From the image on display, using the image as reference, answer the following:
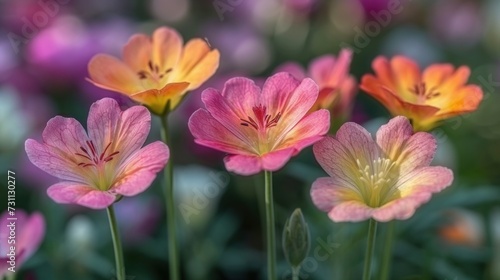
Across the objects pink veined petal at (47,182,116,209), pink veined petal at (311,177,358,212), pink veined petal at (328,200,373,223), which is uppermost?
pink veined petal at (311,177,358,212)

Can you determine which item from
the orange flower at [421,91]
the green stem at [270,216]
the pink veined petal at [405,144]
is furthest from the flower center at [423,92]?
the green stem at [270,216]

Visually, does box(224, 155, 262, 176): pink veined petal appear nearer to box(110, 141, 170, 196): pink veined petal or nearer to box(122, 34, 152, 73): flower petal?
box(110, 141, 170, 196): pink veined petal

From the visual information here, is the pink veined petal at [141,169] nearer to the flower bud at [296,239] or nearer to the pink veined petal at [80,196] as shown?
the pink veined petal at [80,196]

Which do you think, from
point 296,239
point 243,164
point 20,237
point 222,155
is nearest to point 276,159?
point 243,164

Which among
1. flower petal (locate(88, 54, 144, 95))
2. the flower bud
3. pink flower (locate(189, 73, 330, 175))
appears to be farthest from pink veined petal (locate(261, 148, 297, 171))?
flower petal (locate(88, 54, 144, 95))

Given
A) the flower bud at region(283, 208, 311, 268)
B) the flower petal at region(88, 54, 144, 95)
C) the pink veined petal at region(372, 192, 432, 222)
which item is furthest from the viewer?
the flower petal at region(88, 54, 144, 95)

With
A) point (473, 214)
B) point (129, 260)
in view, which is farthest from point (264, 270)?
point (473, 214)
